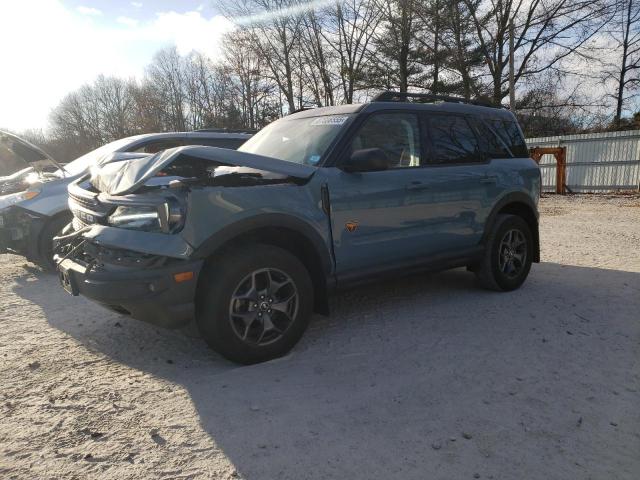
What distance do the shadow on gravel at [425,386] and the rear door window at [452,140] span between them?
143cm

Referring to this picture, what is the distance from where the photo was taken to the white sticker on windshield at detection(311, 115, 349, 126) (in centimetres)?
386

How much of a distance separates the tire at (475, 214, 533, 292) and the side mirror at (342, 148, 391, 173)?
191 centimetres

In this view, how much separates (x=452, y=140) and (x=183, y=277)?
2.94 meters

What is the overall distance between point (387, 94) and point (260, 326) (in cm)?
247

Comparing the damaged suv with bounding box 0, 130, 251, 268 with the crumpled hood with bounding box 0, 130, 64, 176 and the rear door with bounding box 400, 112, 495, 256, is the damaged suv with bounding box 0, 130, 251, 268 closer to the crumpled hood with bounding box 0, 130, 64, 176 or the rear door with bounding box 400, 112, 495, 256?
the crumpled hood with bounding box 0, 130, 64, 176

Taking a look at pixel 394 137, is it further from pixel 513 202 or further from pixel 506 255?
pixel 506 255

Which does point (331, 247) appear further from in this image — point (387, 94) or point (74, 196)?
point (74, 196)

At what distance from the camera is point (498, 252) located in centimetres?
487

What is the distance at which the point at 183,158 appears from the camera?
3.06 meters

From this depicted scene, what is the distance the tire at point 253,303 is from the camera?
3.02 metres

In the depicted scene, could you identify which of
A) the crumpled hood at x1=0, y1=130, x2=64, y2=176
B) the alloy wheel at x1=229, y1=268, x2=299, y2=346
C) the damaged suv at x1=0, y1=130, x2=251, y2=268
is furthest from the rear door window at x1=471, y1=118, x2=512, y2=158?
the crumpled hood at x1=0, y1=130, x2=64, y2=176

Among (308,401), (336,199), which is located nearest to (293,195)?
(336,199)

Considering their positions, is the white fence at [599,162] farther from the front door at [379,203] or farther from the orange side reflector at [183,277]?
the orange side reflector at [183,277]

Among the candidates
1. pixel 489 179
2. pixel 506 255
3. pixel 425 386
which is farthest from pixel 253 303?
pixel 506 255
